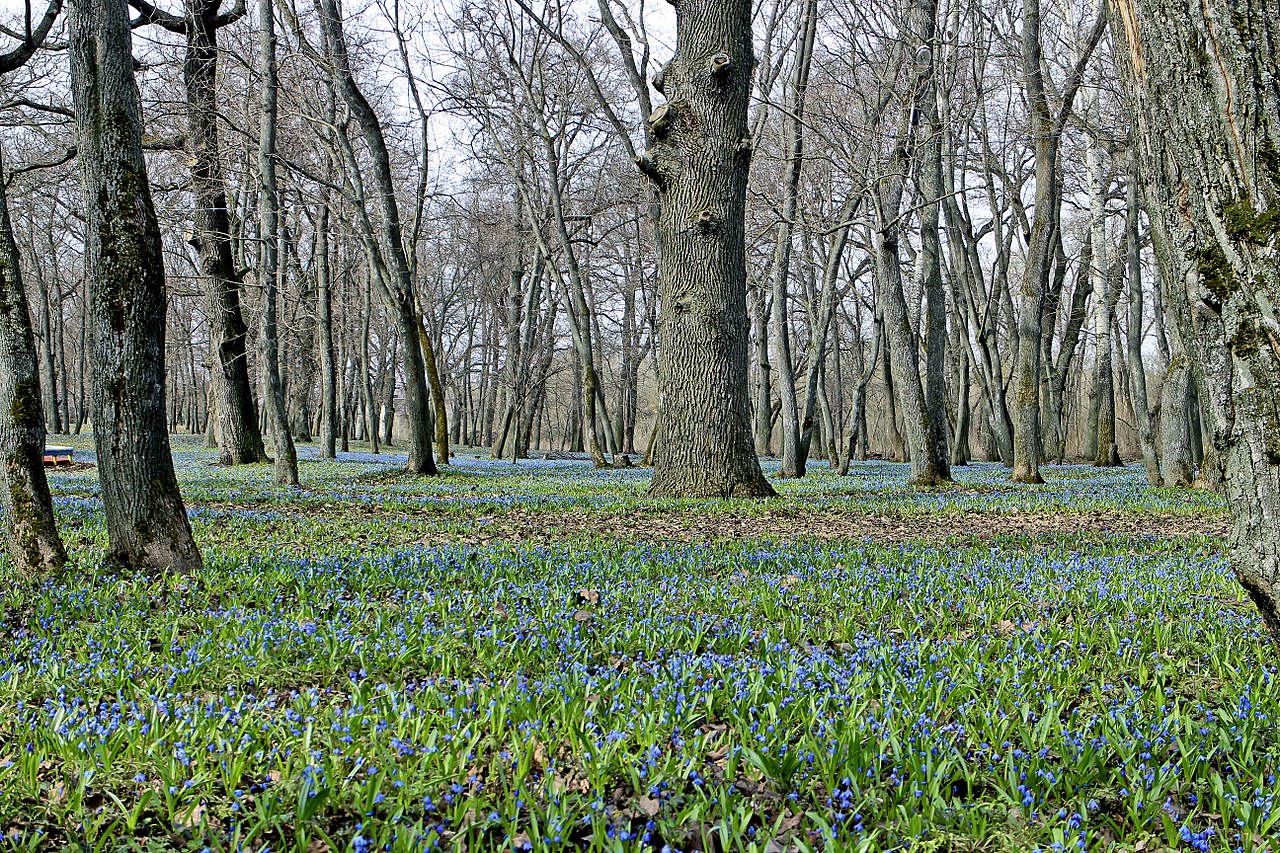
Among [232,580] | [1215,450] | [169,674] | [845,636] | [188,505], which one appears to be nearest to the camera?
[1215,450]

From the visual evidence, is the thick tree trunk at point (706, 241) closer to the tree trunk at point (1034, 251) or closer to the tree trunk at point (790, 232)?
the tree trunk at point (790, 232)

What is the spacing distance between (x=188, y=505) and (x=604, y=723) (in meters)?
9.11

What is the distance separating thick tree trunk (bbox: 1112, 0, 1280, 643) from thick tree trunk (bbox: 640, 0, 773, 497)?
8587mm

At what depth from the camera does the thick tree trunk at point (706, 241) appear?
36.8 ft

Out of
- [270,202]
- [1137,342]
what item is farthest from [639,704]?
[1137,342]

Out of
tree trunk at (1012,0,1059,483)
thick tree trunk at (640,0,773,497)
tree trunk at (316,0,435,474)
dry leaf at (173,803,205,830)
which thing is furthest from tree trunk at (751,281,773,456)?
dry leaf at (173,803,205,830)

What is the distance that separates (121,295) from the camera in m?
5.08

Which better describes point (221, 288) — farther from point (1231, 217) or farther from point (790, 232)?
point (1231, 217)

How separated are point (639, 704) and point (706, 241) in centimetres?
904

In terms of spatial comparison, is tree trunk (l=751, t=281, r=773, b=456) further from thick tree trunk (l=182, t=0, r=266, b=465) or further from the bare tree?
the bare tree

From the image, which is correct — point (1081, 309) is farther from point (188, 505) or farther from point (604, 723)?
point (604, 723)

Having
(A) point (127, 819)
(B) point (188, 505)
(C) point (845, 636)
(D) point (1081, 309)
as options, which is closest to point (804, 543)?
(C) point (845, 636)

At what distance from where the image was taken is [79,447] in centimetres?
2908

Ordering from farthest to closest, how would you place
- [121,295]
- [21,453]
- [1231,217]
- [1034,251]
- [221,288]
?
[221,288] → [1034,251] → [21,453] → [121,295] → [1231,217]
